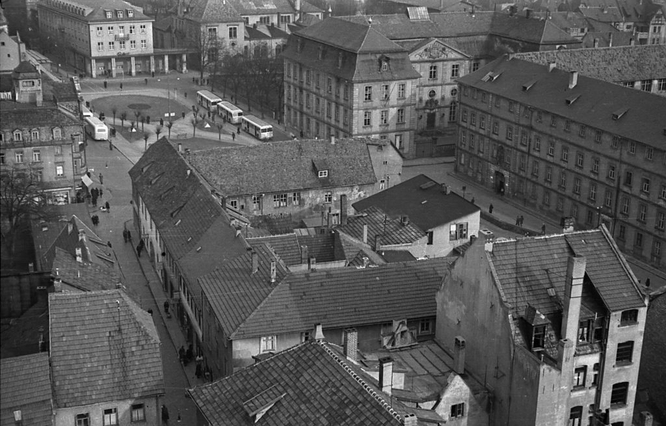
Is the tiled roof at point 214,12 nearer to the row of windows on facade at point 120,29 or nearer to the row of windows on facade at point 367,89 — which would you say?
the row of windows on facade at point 120,29

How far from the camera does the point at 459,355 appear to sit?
49688 mm

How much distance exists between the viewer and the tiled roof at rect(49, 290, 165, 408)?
155ft

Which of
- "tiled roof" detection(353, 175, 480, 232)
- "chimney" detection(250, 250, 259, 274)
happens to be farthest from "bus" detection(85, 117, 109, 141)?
"chimney" detection(250, 250, 259, 274)

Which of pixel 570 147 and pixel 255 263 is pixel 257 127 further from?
pixel 255 263

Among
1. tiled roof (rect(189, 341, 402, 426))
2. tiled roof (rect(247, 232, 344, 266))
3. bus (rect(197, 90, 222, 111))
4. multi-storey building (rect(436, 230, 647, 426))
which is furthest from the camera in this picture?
bus (rect(197, 90, 222, 111))

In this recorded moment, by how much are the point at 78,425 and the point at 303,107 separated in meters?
84.0

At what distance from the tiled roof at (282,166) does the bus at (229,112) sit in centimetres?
4640

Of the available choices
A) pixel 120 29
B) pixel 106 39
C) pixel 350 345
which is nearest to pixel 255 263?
pixel 350 345

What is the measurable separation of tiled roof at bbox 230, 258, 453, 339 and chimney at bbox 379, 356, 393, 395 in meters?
13.2

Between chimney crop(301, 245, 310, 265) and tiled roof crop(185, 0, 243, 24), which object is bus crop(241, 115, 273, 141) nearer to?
tiled roof crop(185, 0, 243, 24)

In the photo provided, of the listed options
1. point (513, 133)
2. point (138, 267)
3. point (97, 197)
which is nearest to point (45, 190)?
point (97, 197)

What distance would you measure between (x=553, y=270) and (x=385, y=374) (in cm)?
1334

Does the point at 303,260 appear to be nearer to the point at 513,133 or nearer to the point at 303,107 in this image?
the point at 513,133

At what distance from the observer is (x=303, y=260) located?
65.4m
